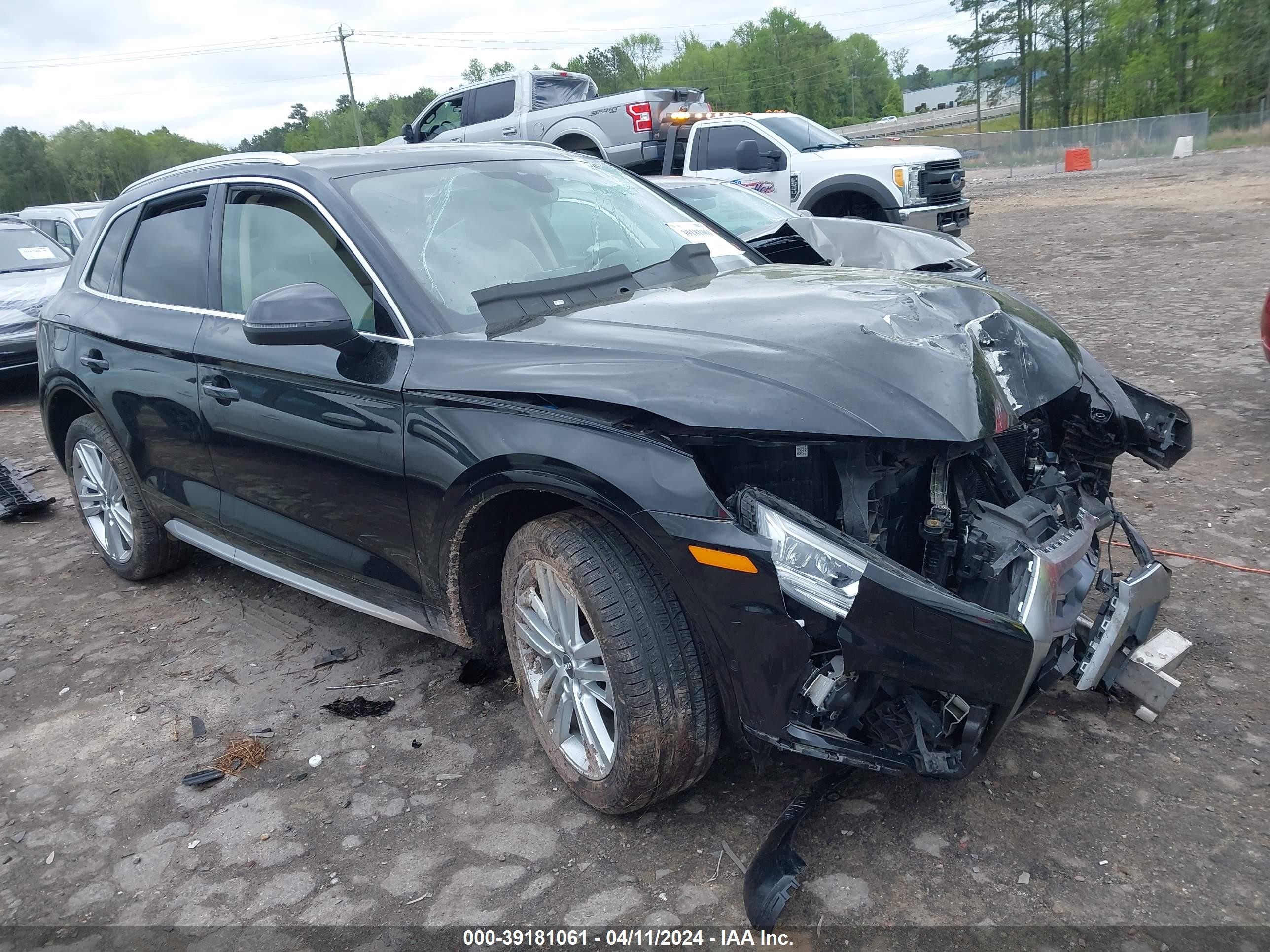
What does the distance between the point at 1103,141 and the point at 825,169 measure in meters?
29.3

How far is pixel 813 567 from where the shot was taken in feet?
7.22

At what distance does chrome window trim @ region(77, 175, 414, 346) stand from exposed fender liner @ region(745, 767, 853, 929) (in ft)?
→ 5.71

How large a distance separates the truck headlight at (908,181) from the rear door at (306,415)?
31.7ft

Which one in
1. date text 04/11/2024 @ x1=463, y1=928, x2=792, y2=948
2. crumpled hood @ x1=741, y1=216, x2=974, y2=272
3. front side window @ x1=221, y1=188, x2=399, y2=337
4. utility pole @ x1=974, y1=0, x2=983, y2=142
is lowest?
date text 04/11/2024 @ x1=463, y1=928, x2=792, y2=948

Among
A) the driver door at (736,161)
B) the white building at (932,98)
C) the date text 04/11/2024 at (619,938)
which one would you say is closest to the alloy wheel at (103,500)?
the date text 04/11/2024 at (619,938)

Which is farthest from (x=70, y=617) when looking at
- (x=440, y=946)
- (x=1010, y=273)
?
(x=1010, y=273)

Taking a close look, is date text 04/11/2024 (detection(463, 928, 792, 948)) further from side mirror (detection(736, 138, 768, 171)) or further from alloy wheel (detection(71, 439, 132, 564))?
side mirror (detection(736, 138, 768, 171))

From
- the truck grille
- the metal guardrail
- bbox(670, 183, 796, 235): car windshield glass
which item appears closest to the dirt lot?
bbox(670, 183, 796, 235): car windshield glass

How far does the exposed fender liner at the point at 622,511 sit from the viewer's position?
232 cm

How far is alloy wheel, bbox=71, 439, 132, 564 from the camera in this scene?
15.4 ft

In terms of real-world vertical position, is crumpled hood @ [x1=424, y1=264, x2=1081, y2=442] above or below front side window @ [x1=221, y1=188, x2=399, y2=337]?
below

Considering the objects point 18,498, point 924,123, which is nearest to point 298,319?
point 18,498

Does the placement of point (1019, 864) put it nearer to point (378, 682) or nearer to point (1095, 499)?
point (1095, 499)

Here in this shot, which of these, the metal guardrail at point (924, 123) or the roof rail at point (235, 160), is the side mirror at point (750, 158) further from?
the metal guardrail at point (924, 123)
